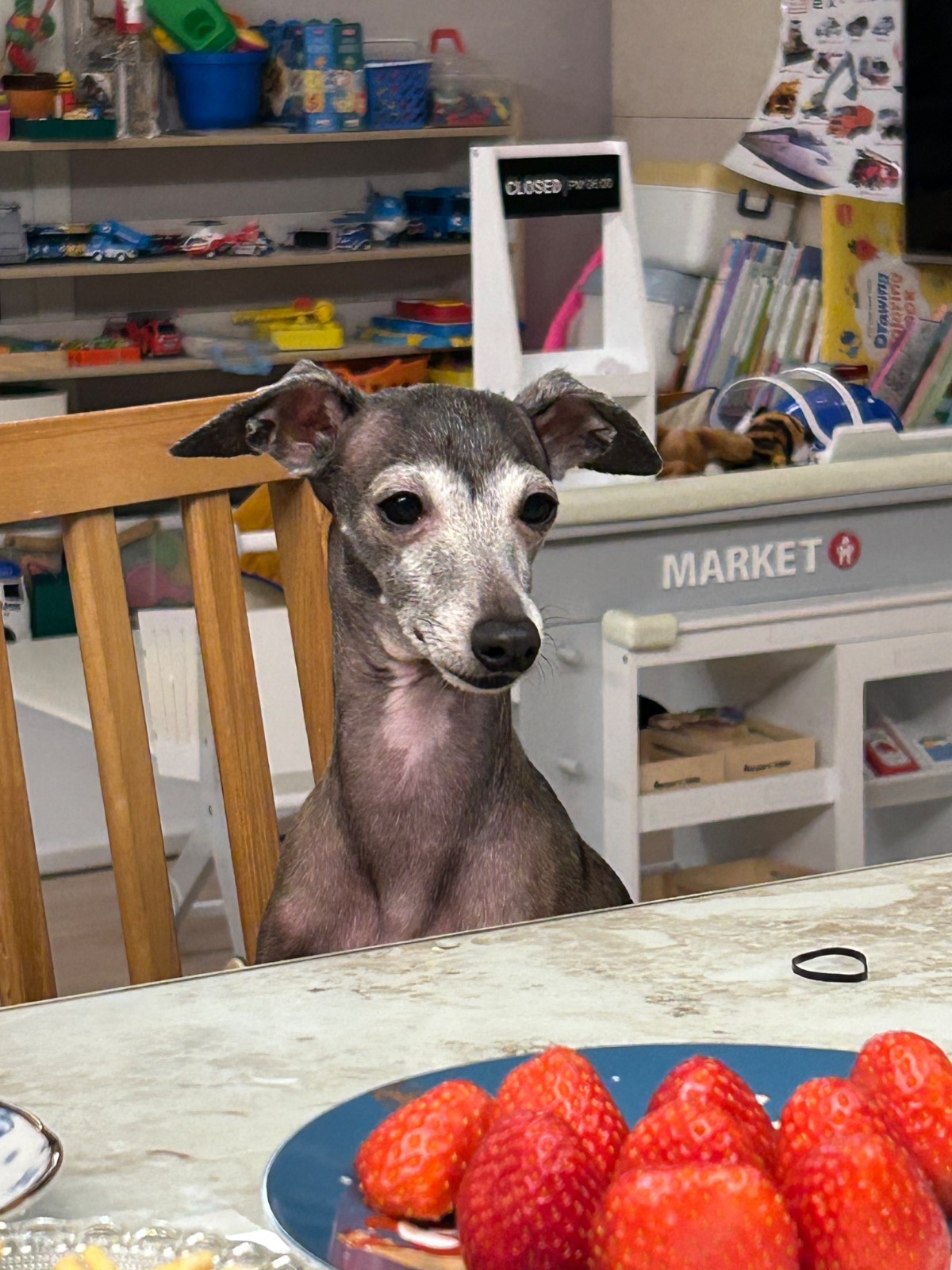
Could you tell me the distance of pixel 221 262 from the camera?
169 inches

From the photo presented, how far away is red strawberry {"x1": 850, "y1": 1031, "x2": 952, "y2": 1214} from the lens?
0.55 metres

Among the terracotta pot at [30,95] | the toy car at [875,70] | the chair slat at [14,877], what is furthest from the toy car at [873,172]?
the chair slat at [14,877]

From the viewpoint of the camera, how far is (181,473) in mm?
1171

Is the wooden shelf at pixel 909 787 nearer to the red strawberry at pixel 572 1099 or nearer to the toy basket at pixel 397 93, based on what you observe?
the red strawberry at pixel 572 1099

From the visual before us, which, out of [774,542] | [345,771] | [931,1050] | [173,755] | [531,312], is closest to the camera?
[931,1050]

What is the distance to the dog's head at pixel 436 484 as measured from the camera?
3.51 feet

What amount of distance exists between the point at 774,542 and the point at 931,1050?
57.5 inches

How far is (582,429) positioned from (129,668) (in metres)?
0.35

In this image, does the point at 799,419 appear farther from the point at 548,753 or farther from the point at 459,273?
the point at 459,273

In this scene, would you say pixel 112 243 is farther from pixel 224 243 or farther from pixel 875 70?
→ pixel 875 70

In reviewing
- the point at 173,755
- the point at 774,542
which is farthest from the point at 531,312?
the point at 774,542

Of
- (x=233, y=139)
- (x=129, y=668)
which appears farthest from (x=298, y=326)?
(x=129, y=668)

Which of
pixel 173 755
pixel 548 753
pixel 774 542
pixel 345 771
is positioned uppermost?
pixel 345 771

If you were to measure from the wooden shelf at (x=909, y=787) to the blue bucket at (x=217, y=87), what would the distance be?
8.90 feet
